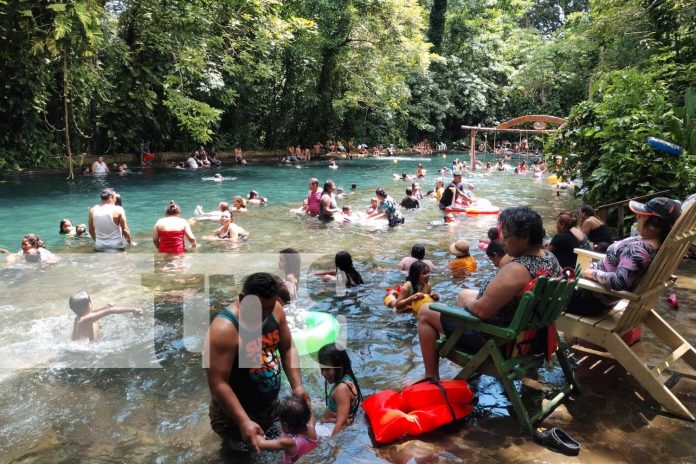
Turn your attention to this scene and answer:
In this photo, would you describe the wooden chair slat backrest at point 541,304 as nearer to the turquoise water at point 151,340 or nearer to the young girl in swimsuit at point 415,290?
the turquoise water at point 151,340

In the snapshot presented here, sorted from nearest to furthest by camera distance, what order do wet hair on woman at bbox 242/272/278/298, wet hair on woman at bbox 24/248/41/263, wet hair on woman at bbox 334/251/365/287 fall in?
1. wet hair on woman at bbox 242/272/278/298
2. wet hair on woman at bbox 334/251/365/287
3. wet hair on woman at bbox 24/248/41/263

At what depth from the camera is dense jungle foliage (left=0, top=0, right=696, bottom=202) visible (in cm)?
1147

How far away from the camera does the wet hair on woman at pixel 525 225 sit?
12.6 feet

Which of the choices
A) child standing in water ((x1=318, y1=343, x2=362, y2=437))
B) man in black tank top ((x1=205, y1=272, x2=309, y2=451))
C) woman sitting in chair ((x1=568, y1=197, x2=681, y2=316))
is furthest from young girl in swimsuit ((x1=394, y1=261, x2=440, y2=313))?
man in black tank top ((x1=205, y1=272, x2=309, y2=451))

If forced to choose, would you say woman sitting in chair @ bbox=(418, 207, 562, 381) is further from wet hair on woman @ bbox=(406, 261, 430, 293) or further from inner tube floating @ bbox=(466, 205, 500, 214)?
inner tube floating @ bbox=(466, 205, 500, 214)

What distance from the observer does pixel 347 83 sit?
36.1 metres

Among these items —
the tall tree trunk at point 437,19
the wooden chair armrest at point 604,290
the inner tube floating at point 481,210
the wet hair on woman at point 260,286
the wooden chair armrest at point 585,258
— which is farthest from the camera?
the tall tree trunk at point 437,19

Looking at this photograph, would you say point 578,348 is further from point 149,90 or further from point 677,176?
point 149,90

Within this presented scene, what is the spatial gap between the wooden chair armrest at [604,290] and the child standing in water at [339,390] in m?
2.05

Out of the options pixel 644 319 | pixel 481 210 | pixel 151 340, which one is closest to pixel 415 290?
pixel 644 319

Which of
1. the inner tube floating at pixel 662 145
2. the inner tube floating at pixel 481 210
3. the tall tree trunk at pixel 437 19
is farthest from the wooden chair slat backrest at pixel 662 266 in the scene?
the tall tree trunk at pixel 437 19

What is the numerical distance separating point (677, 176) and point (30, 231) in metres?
14.4

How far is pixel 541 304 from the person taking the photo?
3.74 metres

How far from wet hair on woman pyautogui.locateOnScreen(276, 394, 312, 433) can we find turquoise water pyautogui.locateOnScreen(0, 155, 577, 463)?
1.12ft
